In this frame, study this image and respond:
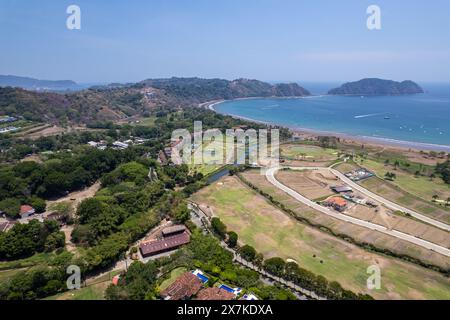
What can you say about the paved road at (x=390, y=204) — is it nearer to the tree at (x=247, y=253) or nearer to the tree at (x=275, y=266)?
the tree at (x=275, y=266)

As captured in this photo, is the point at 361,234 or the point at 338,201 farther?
the point at 338,201

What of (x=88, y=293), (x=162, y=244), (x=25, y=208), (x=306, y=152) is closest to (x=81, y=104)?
(x=25, y=208)

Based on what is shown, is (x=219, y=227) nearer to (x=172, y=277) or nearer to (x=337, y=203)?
(x=172, y=277)

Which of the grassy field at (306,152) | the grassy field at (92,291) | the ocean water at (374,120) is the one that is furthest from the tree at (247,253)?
the ocean water at (374,120)

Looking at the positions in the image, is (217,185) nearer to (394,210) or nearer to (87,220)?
(87,220)
